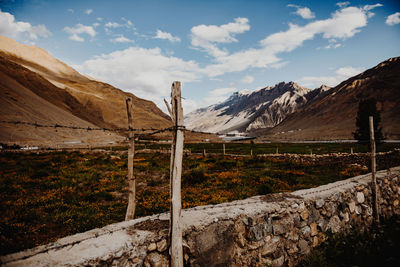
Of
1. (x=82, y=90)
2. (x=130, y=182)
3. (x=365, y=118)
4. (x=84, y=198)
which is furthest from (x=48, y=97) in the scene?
(x=365, y=118)

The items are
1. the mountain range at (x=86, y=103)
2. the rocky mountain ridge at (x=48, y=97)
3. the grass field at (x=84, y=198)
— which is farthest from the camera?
the mountain range at (x=86, y=103)

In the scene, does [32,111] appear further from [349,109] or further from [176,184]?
[349,109]

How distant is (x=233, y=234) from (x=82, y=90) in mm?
129731

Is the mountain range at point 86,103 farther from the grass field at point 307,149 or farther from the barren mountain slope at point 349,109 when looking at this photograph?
the grass field at point 307,149

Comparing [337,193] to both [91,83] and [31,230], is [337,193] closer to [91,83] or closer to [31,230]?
[31,230]

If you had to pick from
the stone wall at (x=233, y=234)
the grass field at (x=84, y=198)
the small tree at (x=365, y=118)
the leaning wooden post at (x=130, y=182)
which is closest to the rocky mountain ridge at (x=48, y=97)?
the grass field at (x=84, y=198)

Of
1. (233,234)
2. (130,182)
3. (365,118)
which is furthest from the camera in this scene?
(365,118)

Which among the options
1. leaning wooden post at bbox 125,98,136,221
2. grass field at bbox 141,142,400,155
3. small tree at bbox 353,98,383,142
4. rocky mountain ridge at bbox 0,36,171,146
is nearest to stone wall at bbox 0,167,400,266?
leaning wooden post at bbox 125,98,136,221

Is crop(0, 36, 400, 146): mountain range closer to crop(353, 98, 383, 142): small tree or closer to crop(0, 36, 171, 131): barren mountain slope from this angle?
crop(0, 36, 171, 131): barren mountain slope

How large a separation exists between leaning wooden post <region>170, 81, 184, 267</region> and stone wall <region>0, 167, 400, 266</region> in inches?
9.5

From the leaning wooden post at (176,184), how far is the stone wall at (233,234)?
0.80 feet

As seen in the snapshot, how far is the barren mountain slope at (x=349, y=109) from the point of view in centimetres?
9056

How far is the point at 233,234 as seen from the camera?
448cm

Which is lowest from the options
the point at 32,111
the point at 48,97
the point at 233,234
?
the point at 233,234
